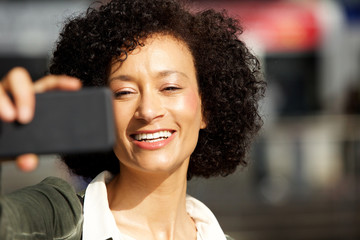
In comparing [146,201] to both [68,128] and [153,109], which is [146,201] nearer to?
[153,109]

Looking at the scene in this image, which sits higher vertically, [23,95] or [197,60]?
[197,60]

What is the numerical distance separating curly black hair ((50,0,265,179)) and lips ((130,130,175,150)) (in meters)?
0.24

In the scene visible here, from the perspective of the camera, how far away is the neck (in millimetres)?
2154

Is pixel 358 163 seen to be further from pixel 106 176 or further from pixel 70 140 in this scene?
pixel 70 140

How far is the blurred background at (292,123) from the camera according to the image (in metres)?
8.21

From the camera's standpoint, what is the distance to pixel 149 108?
198 cm

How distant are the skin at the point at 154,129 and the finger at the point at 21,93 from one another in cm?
91

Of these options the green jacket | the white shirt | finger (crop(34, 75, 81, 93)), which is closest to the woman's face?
the white shirt

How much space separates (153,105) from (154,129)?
72 millimetres

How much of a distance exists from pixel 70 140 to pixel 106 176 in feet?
4.25

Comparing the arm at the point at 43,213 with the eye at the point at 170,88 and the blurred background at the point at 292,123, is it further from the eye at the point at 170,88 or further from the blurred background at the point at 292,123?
the blurred background at the point at 292,123

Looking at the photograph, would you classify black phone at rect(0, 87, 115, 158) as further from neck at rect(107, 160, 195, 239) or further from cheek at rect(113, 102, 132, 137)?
neck at rect(107, 160, 195, 239)

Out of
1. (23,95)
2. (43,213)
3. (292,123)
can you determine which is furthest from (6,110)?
(292,123)

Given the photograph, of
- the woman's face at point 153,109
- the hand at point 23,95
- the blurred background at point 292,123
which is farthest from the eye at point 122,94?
the blurred background at point 292,123
